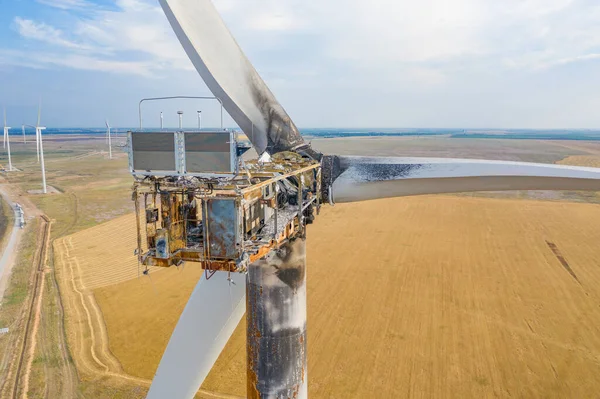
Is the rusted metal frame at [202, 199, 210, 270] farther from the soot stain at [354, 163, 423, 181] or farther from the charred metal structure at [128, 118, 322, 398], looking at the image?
the soot stain at [354, 163, 423, 181]

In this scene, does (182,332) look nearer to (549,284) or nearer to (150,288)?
(150,288)

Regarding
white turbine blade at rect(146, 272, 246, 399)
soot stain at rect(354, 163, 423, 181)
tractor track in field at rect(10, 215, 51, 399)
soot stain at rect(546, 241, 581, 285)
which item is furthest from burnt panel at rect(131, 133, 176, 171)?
soot stain at rect(546, 241, 581, 285)

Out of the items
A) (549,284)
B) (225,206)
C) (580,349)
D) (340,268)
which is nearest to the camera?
(225,206)

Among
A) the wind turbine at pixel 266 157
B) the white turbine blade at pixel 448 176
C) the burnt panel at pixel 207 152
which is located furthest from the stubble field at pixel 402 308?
the burnt panel at pixel 207 152

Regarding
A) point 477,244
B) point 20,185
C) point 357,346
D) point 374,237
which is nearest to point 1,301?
point 357,346

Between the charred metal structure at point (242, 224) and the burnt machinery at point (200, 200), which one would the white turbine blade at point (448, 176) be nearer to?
the charred metal structure at point (242, 224)

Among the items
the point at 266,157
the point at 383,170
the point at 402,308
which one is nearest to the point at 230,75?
the point at 266,157

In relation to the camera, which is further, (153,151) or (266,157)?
(266,157)

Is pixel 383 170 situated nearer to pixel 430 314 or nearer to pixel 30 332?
pixel 430 314
